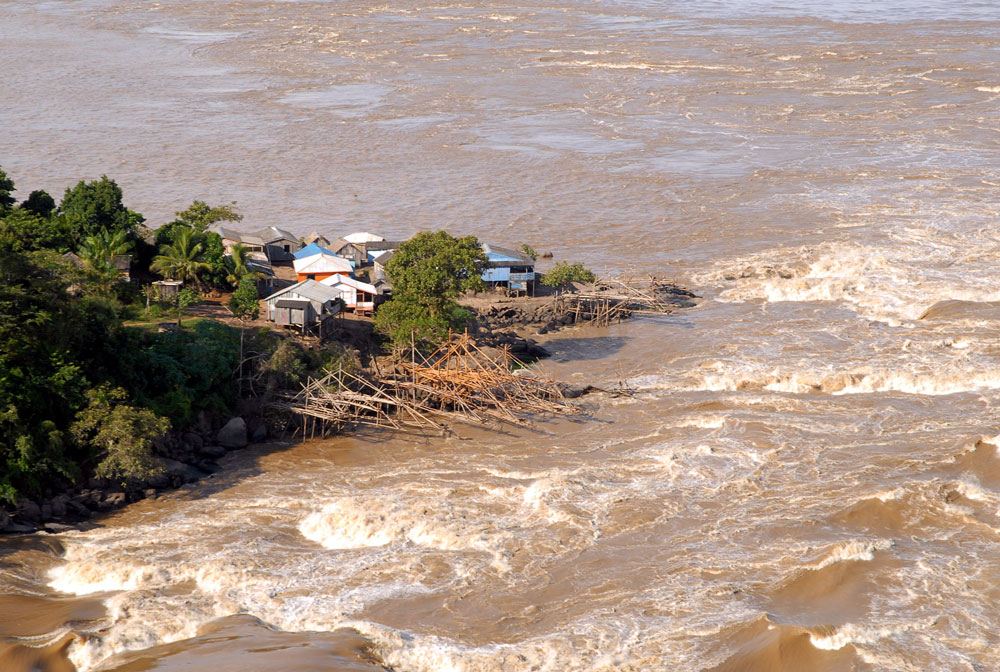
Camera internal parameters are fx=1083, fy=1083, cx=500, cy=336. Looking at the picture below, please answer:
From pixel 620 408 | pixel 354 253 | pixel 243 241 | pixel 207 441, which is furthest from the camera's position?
pixel 354 253

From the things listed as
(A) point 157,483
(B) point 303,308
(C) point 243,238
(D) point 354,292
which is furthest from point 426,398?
(C) point 243,238

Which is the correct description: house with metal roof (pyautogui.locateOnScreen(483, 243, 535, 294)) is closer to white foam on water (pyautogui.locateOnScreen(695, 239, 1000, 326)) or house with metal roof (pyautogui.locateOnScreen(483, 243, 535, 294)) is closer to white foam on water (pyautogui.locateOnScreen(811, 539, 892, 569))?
white foam on water (pyautogui.locateOnScreen(695, 239, 1000, 326))

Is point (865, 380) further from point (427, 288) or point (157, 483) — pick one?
point (157, 483)

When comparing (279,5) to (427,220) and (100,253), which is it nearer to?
(427,220)

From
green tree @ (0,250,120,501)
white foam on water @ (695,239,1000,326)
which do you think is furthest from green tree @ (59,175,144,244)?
white foam on water @ (695,239,1000,326)

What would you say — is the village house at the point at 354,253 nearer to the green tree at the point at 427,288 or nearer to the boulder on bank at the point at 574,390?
the green tree at the point at 427,288

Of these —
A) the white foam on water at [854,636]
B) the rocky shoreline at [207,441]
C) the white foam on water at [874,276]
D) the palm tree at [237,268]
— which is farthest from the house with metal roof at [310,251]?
the white foam on water at [854,636]
